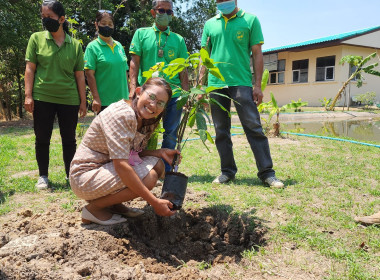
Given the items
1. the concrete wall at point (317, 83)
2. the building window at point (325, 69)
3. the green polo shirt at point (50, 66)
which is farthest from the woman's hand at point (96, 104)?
the building window at point (325, 69)

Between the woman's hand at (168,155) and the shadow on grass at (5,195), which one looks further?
the shadow on grass at (5,195)

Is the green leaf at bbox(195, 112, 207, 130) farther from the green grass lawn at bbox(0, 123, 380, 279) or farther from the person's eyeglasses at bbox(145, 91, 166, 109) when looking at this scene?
the green grass lawn at bbox(0, 123, 380, 279)

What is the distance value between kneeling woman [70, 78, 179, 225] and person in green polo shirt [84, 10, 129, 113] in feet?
4.53

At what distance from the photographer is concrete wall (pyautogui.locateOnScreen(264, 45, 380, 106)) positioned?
1620 cm

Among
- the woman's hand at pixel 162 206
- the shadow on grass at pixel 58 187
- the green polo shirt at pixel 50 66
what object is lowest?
the shadow on grass at pixel 58 187

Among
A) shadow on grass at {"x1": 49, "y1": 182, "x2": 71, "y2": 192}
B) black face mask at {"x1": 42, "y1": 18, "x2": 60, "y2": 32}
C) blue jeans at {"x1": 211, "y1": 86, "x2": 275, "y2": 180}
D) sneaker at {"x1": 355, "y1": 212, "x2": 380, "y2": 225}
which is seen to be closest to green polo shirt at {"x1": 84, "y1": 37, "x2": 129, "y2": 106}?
black face mask at {"x1": 42, "y1": 18, "x2": 60, "y2": 32}

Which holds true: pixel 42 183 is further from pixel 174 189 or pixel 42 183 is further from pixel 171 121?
pixel 174 189

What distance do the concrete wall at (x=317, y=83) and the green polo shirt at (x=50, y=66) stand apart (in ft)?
51.2

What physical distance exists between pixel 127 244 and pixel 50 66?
2.03 meters

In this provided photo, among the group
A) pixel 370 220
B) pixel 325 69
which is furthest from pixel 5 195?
pixel 325 69

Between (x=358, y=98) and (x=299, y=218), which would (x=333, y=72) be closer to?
(x=358, y=98)

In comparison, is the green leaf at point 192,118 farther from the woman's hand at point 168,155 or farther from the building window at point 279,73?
the building window at point 279,73

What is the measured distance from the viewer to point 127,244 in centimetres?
210

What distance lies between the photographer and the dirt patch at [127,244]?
1.77 metres
